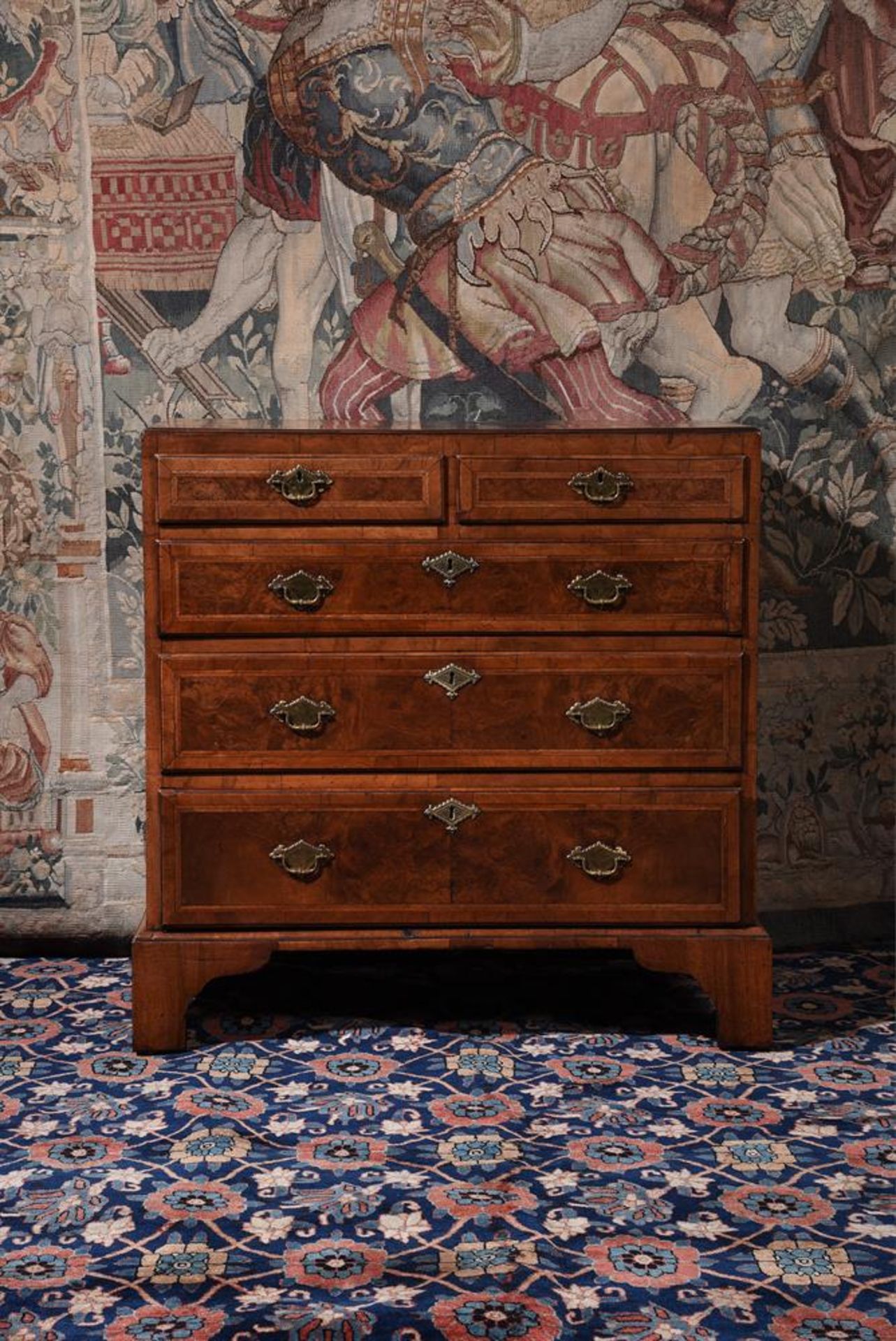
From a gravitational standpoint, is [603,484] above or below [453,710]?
above

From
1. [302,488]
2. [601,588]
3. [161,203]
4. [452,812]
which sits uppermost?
[161,203]

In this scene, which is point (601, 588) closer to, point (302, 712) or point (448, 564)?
point (448, 564)

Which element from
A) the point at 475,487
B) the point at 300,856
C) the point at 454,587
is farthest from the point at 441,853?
the point at 475,487

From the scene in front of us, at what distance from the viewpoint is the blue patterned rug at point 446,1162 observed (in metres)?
2.55

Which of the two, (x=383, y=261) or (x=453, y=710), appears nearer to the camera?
(x=453, y=710)

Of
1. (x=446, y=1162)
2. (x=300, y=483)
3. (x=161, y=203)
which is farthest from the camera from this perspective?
(x=161, y=203)

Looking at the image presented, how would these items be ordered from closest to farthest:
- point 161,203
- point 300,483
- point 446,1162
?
1. point 446,1162
2. point 300,483
3. point 161,203

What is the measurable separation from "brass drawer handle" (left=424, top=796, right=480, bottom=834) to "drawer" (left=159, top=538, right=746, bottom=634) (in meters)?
0.44

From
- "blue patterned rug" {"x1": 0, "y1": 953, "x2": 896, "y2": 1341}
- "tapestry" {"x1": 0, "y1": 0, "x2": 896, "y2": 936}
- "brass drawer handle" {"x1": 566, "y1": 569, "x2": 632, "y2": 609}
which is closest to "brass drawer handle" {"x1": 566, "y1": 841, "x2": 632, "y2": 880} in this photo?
"blue patterned rug" {"x1": 0, "y1": 953, "x2": 896, "y2": 1341}

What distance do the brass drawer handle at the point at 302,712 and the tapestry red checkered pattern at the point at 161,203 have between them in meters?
1.50

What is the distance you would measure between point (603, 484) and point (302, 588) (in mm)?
808

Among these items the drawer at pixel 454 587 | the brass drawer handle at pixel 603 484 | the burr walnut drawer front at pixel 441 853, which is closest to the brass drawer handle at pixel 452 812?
the burr walnut drawer front at pixel 441 853

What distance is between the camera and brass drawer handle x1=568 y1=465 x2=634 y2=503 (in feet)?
11.9

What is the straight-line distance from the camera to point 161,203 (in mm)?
4371
